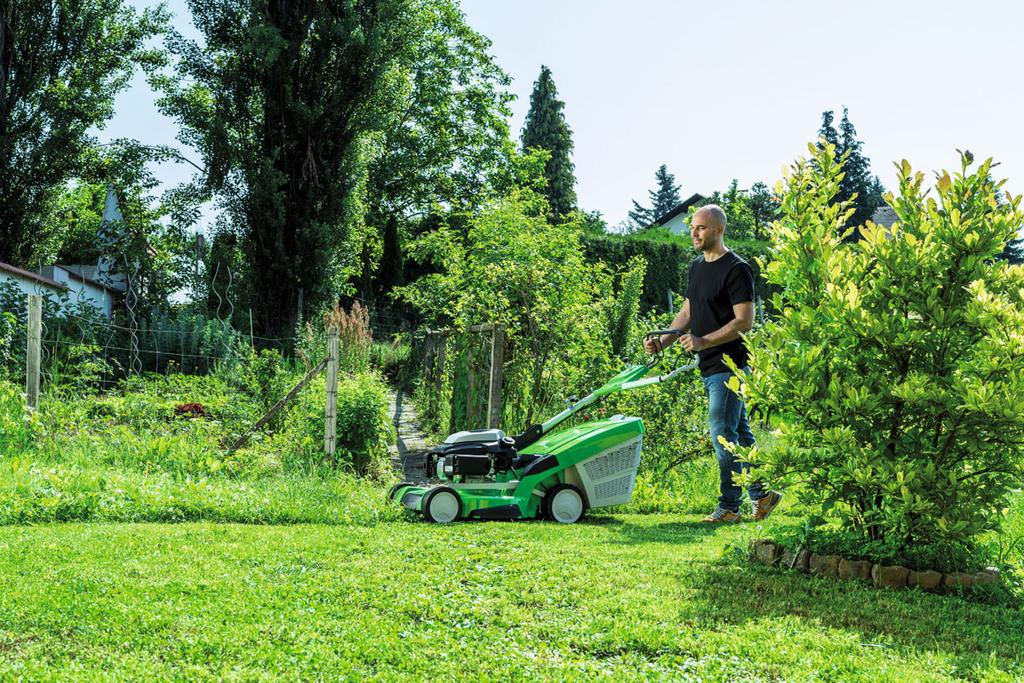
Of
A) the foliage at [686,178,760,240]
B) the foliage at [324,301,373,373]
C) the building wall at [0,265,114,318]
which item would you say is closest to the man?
the foliage at [324,301,373,373]

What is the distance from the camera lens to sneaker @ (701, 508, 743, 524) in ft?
20.9

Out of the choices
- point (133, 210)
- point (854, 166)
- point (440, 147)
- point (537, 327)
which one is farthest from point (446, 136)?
point (854, 166)

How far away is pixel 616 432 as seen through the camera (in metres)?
6.46

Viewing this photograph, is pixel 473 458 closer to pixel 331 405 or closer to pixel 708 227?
pixel 331 405

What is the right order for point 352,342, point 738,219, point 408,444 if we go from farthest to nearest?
point 738,219 < point 352,342 < point 408,444

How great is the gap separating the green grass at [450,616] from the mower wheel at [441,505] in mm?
888

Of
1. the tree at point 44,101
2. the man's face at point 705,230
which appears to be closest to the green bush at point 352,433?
the man's face at point 705,230

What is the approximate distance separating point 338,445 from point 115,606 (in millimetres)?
4677

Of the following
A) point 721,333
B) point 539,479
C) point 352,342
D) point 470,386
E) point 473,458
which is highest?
point 352,342

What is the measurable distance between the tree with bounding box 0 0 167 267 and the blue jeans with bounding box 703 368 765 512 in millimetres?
17192

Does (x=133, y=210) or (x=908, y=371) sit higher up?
(x=133, y=210)

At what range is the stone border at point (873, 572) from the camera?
169 inches

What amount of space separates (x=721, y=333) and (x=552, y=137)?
3819 cm

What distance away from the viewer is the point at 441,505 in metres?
6.11
